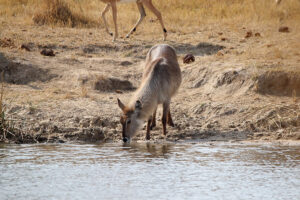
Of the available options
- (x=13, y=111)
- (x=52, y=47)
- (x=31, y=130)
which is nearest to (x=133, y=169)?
(x=31, y=130)

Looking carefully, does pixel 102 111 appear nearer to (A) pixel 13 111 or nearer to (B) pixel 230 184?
(A) pixel 13 111

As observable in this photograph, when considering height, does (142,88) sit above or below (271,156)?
above

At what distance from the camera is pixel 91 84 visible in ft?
36.9

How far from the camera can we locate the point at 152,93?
8.75 meters

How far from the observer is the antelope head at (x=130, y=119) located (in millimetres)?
8359

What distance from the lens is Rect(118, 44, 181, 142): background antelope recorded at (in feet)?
27.6

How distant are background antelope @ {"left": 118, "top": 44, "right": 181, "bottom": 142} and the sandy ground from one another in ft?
1.66

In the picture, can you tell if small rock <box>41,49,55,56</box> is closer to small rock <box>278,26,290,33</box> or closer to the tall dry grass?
the tall dry grass

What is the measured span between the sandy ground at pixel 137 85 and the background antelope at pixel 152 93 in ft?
1.66

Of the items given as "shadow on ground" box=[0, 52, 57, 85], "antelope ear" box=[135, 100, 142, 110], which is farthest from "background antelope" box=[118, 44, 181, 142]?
"shadow on ground" box=[0, 52, 57, 85]

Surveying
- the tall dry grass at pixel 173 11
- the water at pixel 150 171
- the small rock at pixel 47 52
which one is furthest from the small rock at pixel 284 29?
the water at pixel 150 171

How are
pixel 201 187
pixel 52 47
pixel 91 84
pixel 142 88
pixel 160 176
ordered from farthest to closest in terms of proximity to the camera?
pixel 52 47 < pixel 91 84 < pixel 142 88 < pixel 160 176 < pixel 201 187

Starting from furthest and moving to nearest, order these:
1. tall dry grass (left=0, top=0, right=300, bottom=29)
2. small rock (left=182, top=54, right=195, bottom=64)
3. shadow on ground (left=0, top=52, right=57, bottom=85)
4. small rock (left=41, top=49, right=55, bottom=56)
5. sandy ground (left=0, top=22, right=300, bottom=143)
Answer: tall dry grass (left=0, top=0, right=300, bottom=29), small rock (left=41, top=49, right=55, bottom=56), small rock (left=182, top=54, right=195, bottom=64), shadow on ground (left=0, top=52, right=57, bottom=85), sandy ground (left=0, top=22, right=300, bottom=143)

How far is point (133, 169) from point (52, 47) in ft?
25.0
